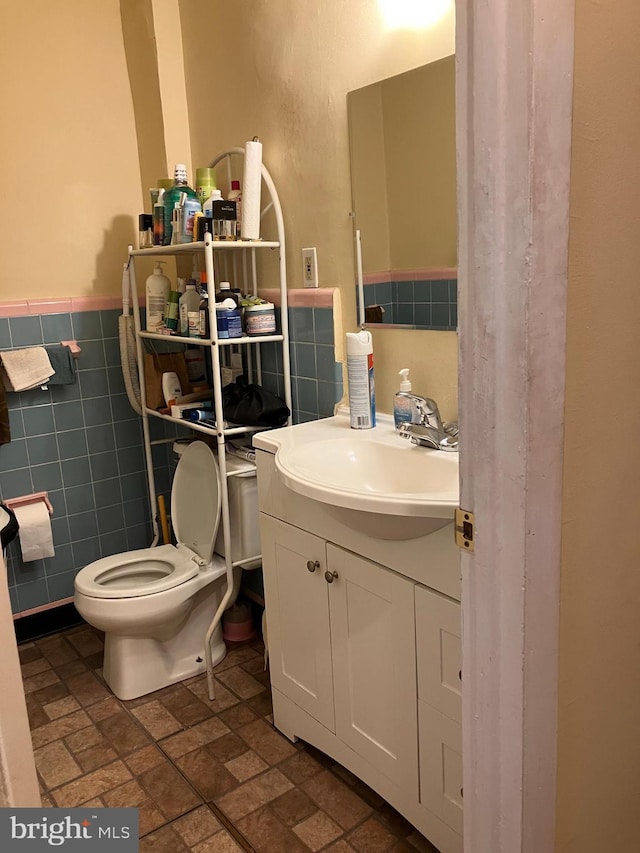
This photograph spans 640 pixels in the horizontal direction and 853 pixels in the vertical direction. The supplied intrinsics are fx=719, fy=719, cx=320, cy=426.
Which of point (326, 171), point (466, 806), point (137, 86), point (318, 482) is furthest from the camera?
point (137, 86)

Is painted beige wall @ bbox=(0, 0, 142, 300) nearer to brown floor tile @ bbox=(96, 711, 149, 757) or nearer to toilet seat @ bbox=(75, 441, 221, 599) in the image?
toilet seat @ bbox=(75, 441, 221, 599)

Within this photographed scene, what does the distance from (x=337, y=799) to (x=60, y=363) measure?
69.0 inches

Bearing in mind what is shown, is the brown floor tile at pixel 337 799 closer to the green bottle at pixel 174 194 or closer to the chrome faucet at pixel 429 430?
the chrome faucet at pixel 429 430

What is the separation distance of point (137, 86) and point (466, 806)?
103 inches

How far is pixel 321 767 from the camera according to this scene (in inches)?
77.4

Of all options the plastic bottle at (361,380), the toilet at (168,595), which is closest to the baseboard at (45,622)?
the toilet at (168,595)

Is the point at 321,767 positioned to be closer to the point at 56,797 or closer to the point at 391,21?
the point at 56,797

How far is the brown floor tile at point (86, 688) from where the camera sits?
2.37m

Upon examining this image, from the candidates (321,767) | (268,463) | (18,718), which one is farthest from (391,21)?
(321,767)

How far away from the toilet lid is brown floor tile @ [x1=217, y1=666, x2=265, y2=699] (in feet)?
1.34

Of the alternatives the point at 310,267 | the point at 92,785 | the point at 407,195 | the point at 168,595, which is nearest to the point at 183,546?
the point at 168,595

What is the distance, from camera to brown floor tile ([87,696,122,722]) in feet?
7.48

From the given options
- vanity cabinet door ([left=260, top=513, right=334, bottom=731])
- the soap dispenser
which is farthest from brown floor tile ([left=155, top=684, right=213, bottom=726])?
the soap dispenser

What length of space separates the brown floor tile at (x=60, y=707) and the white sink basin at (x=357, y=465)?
113cm
